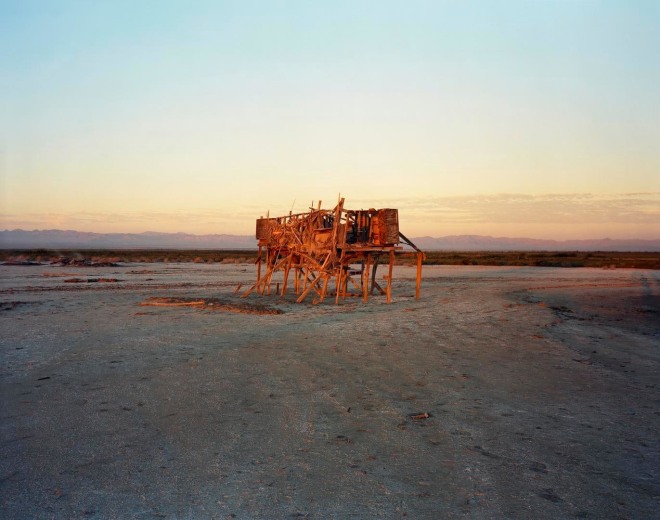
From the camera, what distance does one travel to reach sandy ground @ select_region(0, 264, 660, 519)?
5.07m

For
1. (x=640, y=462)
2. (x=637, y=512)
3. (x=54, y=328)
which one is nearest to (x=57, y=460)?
(x=637, y=512)

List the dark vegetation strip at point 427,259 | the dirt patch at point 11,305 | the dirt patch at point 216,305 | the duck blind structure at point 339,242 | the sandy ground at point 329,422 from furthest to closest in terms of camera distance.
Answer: the dark vegetation strip at point 427,259 → the duck blind structure at point 339,242 → the dirt patch at point 11,305 → the dirt patch at point 216,305 → the sandy ground at point 329,422

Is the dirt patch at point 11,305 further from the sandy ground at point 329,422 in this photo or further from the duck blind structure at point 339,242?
the duck blind structure at point 339,242

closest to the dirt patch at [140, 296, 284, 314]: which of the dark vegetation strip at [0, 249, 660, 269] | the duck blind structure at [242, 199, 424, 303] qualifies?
the duck blind structure at [242, 199, 424, 303]

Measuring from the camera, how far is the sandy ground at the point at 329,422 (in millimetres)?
5066

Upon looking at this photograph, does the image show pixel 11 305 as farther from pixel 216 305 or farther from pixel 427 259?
pixel 427 259

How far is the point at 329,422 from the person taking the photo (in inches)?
286

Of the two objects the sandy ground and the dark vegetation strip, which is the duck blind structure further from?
the dark vegetation strip

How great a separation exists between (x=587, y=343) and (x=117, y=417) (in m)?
11.3

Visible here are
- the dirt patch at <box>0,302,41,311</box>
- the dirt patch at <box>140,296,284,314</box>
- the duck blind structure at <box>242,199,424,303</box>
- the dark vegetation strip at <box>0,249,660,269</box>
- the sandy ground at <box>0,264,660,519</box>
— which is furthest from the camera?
the dark vegetation strip at <box>0,249,660,269</box>

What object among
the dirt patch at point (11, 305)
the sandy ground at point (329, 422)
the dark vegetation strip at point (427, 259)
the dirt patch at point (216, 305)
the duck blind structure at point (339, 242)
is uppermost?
the duck blind structure at point (339, 242)

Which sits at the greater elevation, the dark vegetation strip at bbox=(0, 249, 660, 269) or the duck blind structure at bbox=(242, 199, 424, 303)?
the duck blind structure at bbox=(242, 199, 424, 303)

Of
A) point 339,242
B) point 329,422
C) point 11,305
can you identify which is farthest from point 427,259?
point 329,422

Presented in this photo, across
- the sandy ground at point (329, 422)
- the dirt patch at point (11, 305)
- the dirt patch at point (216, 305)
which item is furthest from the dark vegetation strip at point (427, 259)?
the sandy ground at point (329, 422)
